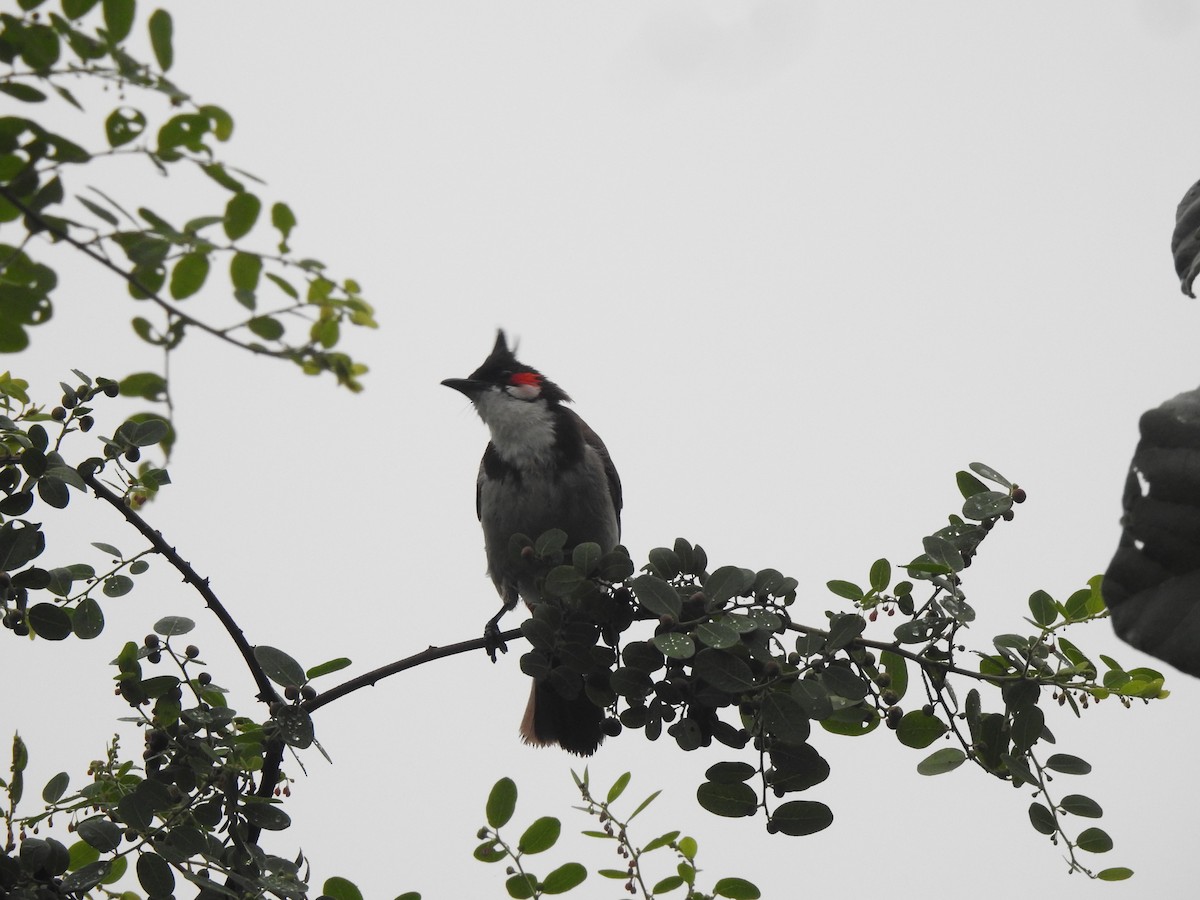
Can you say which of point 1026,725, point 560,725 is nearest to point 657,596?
point 1026,725

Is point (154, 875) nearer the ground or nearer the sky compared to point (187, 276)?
nearer the ground

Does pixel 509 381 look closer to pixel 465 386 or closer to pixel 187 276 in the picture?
pixel 465 386

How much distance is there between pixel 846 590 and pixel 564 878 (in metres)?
0.79

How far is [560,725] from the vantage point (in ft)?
12.0

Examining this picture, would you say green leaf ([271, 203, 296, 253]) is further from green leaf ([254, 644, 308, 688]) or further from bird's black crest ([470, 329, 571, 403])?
bird's black crest ([470, 329, 571, 403])

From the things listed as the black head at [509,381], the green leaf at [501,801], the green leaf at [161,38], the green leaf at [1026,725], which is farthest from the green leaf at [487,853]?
the black head at [509,381]

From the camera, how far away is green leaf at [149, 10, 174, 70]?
4.64ft

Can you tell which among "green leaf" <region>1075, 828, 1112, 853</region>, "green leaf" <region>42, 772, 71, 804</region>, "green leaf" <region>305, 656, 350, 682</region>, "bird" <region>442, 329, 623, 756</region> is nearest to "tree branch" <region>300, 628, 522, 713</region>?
"green leaf" <region>305, 656, 350, 682</region>

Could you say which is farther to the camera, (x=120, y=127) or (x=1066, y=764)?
(x=1066, y=764)

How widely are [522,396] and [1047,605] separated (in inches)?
108

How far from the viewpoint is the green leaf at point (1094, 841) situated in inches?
82.2

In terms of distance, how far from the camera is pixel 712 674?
2.08 m

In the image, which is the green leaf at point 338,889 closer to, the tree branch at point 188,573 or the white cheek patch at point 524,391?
the tree branch at point 188,573

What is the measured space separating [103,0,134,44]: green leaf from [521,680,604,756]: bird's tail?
2297 millimetres
